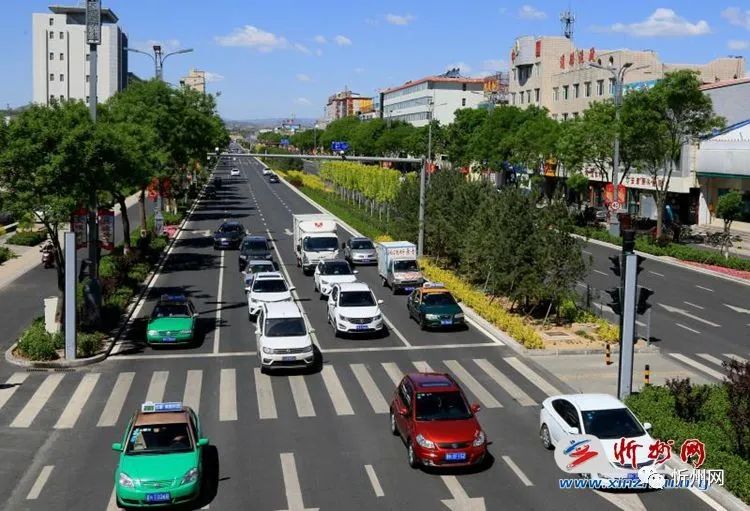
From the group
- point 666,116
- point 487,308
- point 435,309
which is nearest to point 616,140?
point 666,116

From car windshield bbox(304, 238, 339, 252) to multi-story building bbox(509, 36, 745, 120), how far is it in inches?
1489

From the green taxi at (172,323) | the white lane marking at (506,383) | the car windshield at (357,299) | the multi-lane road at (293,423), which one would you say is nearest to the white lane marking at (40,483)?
the multi-lane road at (293,423)

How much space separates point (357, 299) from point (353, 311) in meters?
1.09

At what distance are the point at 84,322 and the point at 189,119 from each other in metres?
35.7

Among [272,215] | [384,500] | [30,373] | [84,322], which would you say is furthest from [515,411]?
[272,215]

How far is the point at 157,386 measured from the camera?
2391 centimetres

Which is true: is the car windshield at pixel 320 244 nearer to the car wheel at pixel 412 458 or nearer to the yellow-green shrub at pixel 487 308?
the yellow-green shrub at pixel 487 308

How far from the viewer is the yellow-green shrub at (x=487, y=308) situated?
28.7m

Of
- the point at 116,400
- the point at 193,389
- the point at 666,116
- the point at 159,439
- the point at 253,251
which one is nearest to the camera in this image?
the point at 159,439

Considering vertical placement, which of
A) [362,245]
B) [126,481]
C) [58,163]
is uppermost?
[58,163]

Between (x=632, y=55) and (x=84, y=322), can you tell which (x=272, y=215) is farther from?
(x=84, y=322)

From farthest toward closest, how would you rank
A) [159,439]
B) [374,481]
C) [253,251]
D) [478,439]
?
[253,251] → [478,439] → [374,481] → [159,439]

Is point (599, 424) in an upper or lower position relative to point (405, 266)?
lower

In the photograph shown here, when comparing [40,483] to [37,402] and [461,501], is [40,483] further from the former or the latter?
[461,501]
